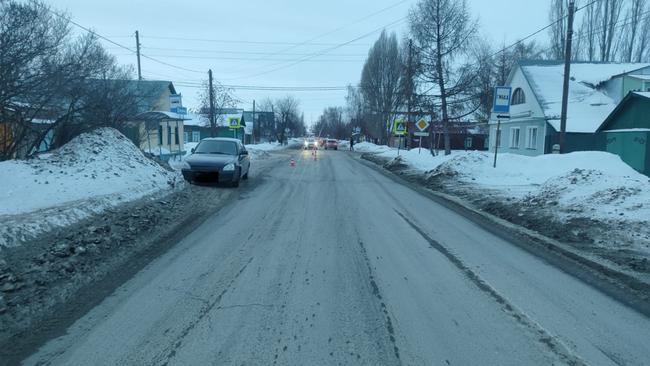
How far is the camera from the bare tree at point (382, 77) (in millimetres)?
58344

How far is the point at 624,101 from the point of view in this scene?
2089 cm

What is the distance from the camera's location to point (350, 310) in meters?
4.81

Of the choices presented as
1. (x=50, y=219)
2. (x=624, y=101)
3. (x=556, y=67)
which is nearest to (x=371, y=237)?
(x=50, y=219)

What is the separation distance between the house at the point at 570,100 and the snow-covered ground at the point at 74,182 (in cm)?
2098

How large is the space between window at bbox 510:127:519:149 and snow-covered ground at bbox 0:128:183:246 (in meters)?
28.3

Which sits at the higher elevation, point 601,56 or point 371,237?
point 601,56

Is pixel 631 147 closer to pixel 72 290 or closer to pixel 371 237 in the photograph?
pixel 371 237

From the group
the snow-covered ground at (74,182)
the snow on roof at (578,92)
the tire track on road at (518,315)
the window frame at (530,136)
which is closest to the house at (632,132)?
the snow on roof at (578,92)

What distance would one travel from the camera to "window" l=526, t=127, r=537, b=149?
32031mm

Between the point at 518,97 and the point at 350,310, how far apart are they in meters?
34.9

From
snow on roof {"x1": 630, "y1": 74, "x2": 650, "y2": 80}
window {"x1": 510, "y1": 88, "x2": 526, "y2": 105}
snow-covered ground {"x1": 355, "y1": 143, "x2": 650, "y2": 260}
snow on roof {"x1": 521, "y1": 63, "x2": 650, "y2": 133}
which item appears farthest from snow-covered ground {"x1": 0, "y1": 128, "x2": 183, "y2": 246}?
window {"x1": 510, "y1": 88, "x2": 526, "y2": 105}

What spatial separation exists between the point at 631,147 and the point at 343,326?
20.3 meters

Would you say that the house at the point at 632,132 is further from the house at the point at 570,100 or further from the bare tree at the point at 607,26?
the bare tree at the point at 607,26

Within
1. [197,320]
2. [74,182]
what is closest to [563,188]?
[197,320]
